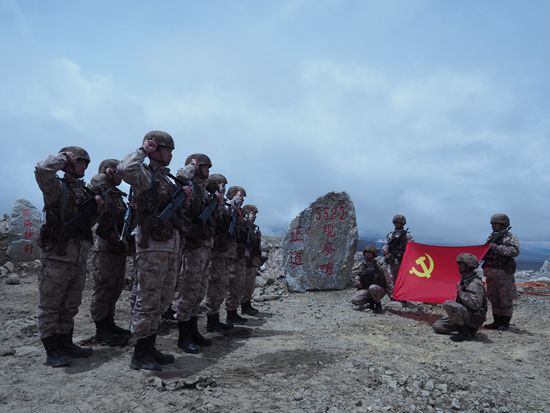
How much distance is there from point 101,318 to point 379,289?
557 cm

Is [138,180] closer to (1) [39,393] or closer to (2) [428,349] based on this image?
(1) [39,393]

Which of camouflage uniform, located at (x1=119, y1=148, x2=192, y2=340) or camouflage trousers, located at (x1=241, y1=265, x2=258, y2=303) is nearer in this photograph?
camouflage uniform, located at (x1=119, y1=148, x2=192, y2=340)

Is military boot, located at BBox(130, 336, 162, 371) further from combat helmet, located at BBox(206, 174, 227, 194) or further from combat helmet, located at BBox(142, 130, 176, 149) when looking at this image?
combat helmet, located at BBox(206, 174, 227, 194)

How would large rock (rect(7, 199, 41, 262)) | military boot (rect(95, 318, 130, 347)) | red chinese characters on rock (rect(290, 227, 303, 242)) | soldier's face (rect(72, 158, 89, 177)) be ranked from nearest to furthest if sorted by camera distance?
soldier's face (rect(72, 158, 89, 177)), military boot (rect(95, 318, 130, 347)), large rock (rect(7, 199, 41, 262)), red chinese characters on rock (rect(290, 227, 303, 242))

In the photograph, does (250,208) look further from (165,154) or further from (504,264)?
(504,264)

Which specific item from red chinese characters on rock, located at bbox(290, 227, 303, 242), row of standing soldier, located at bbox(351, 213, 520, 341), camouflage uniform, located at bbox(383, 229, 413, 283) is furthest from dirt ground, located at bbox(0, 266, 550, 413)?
red chinese characters on rock, located at bbox(290, 227, 303, 242)

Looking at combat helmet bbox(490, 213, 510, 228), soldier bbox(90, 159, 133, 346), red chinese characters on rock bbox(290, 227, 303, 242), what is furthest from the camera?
red chinese characters on rock bbox(290, 227, 303, 242)

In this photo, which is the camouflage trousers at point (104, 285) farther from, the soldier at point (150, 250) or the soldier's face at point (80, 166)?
the soldier at point (150, 250)

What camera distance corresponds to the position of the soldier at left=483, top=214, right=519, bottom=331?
763 centimetres

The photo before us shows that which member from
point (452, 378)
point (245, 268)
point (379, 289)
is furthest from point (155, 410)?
point (379, 289)

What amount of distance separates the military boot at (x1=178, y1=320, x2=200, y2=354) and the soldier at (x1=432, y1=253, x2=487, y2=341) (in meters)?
3.99

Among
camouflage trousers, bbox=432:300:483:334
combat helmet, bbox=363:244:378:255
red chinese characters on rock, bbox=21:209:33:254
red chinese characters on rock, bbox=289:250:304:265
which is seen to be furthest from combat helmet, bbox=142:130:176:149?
red chinese characters on rock, bbox=21:209:33:254

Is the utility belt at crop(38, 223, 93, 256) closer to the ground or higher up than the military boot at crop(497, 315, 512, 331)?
higher up

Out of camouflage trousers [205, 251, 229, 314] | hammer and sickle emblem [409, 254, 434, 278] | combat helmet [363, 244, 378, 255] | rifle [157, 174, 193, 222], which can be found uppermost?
rifle [157, 174, 193, 222]
